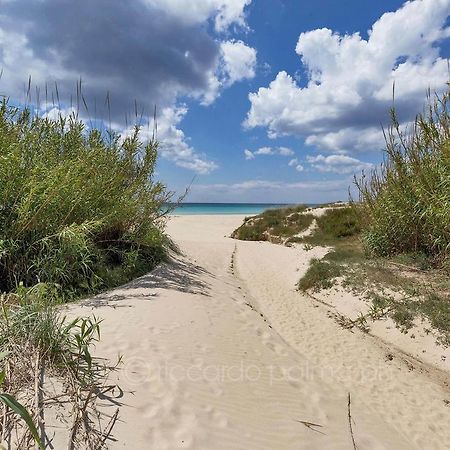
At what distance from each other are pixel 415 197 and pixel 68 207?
867 centimetres

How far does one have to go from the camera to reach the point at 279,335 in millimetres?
6949

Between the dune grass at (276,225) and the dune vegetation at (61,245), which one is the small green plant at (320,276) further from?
the dune grass at (276,225)

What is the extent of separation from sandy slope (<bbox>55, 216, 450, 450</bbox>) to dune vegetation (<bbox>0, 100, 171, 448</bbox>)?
20.5 inches

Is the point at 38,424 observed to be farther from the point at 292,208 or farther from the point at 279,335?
the point at 292,208

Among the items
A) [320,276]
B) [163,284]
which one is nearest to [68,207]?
[163,284]

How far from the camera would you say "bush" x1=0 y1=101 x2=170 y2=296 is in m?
6.69

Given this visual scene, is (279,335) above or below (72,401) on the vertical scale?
below

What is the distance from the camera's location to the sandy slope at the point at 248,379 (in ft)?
11.1

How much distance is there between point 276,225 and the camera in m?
22.5

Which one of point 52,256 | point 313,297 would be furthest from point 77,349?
point 313,297

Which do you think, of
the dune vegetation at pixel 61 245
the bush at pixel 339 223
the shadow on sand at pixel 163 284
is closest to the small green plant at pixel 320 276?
the shadow on sand at pixel 163 284

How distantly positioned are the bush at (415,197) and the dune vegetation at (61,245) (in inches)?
263

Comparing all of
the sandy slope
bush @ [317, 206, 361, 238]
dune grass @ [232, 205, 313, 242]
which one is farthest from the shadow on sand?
dune grass @ [232, 205, 313, 242]

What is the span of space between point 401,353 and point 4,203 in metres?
7.88
